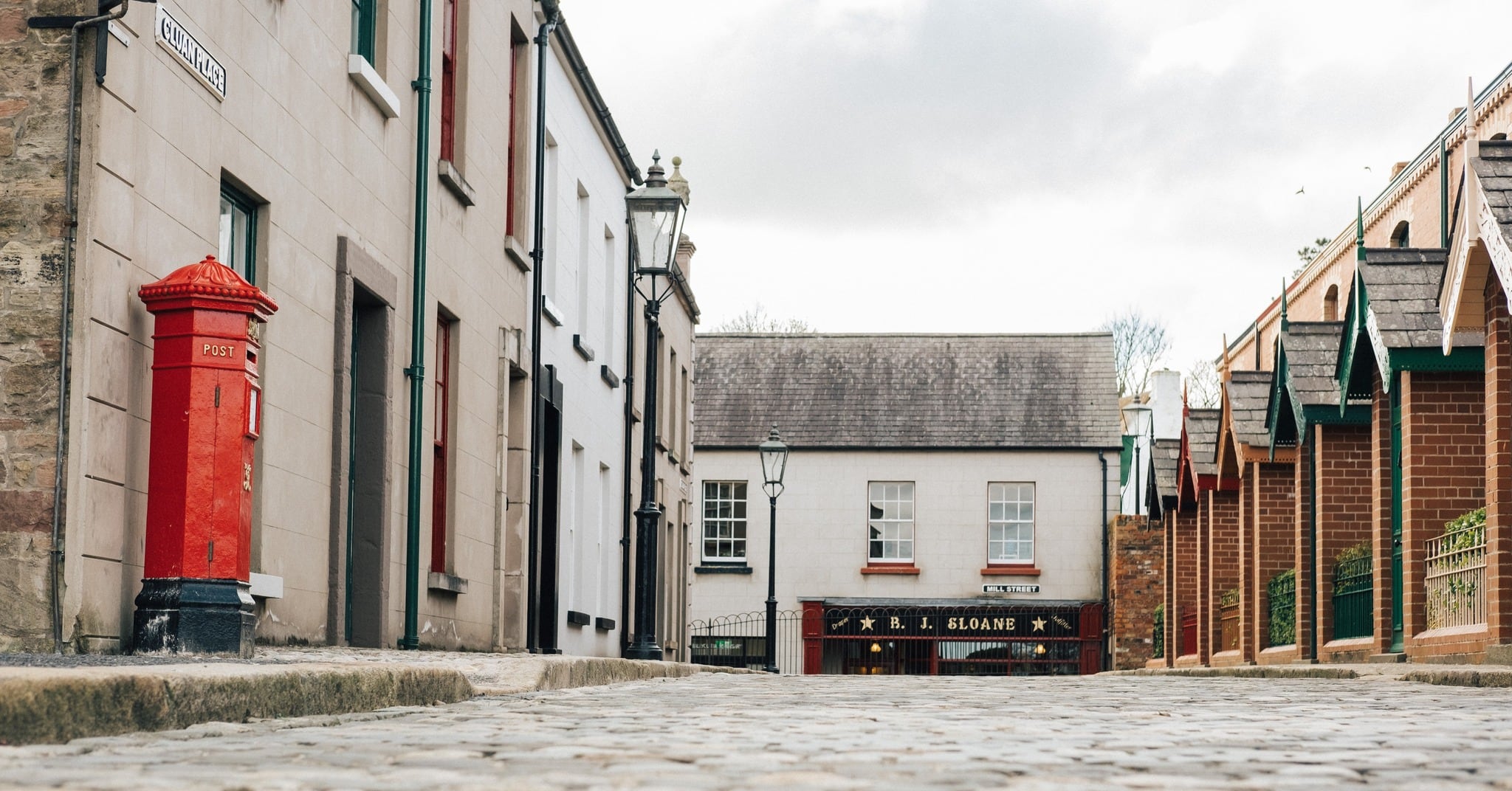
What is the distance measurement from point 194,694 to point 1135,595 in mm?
30574

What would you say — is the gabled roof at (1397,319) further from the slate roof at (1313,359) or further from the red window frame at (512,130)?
the red window frame at (512,130)

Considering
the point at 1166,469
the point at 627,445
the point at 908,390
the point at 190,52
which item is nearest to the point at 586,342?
the point at 627,445

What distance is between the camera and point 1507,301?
1200cm

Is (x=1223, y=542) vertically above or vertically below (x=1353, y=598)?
above

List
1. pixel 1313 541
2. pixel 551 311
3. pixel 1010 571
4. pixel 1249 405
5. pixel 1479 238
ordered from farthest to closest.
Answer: pixel 1010 571, pixel 1249 405, pixel 1313 541, pixel 551 311, pixel 1479 238

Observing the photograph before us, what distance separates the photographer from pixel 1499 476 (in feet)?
41.6

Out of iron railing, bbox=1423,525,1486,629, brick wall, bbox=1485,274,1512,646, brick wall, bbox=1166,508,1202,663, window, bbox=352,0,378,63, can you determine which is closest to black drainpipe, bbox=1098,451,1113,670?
brick wall, bbox=1166,508,1202,663

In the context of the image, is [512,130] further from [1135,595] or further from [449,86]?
[1135,595]

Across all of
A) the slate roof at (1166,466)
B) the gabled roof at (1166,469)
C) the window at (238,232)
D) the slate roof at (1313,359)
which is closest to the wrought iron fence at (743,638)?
the gabled roof at (1166,469)

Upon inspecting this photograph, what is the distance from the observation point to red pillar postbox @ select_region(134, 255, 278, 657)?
7.66 m

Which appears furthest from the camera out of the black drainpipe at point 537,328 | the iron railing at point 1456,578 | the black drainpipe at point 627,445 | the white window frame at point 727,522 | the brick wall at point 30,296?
the white window frame at point 727,522

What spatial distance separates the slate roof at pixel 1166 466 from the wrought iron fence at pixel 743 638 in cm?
1052

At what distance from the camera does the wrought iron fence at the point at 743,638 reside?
122 ft

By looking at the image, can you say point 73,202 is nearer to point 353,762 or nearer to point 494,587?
point 353,762
